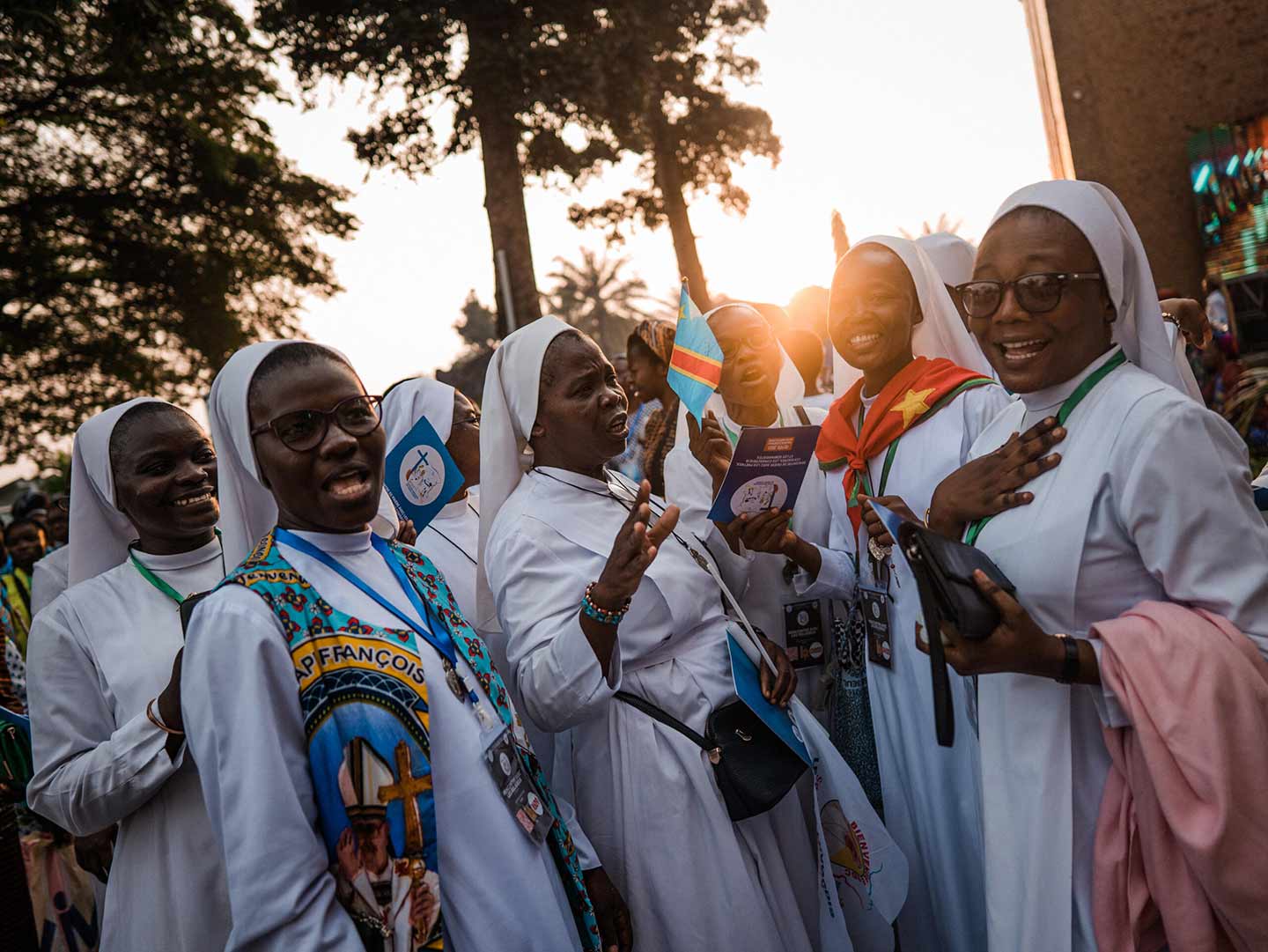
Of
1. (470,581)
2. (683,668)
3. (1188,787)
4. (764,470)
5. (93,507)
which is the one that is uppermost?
(93,507)

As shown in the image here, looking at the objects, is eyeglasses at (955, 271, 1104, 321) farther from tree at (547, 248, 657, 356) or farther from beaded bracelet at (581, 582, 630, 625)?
tree at (547, 248, 657, 356)

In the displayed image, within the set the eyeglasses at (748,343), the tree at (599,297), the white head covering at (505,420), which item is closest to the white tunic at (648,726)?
the white head covering at (505,420)

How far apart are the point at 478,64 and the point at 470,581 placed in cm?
1169

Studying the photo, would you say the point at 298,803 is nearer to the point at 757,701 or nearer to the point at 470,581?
the point at 757,701

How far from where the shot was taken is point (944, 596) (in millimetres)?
2004

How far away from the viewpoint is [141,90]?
56.3ft

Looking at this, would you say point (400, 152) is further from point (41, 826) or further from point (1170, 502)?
point (1170, 502)

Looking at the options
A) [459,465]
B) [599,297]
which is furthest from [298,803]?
[599,297]

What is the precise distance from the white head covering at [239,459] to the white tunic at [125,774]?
0.54 meters

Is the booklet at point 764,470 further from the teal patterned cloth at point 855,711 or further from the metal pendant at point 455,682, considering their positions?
the metal pendant at point 455,682

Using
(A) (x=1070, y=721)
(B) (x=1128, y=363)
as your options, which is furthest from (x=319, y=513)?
(B) (x=1128, y=363)

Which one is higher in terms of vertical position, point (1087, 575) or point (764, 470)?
point (764, 470)

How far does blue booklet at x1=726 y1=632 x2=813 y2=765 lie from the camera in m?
2.79

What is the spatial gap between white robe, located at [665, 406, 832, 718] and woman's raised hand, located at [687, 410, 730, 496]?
21 centimetres
